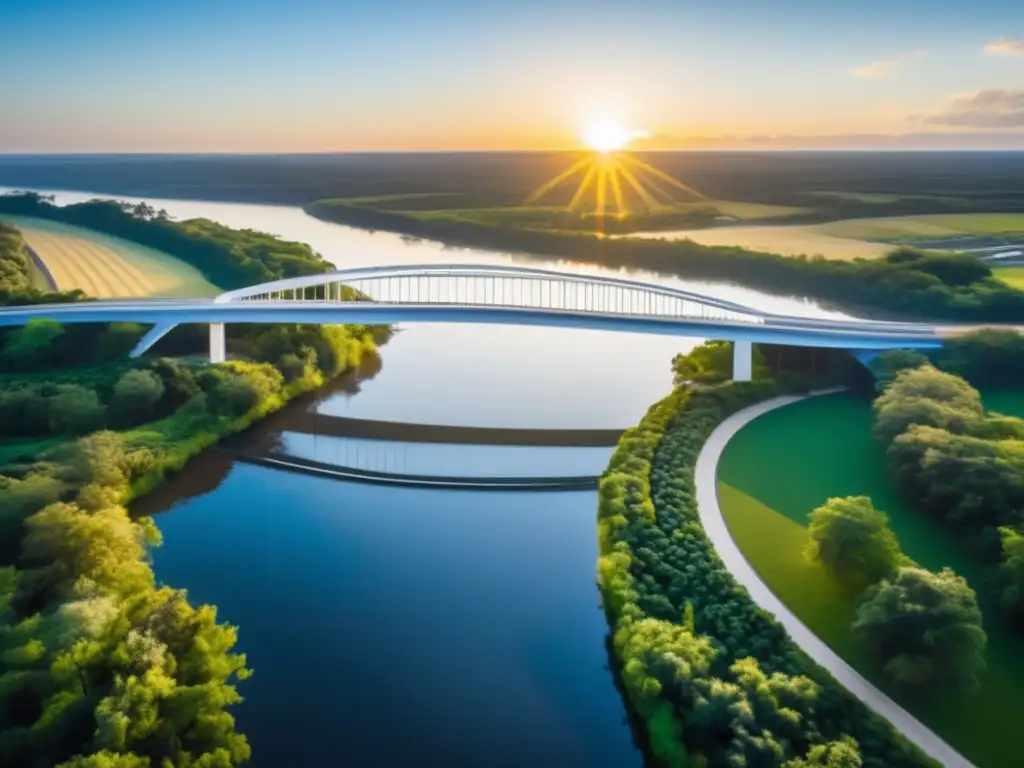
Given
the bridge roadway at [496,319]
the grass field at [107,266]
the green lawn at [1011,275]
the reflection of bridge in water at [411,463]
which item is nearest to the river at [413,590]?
the reflection of bridge in water at [411,463]

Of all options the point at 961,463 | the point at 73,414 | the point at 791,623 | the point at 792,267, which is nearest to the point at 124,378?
the point at 73,414

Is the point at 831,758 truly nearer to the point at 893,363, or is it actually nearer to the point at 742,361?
the point at 893,363

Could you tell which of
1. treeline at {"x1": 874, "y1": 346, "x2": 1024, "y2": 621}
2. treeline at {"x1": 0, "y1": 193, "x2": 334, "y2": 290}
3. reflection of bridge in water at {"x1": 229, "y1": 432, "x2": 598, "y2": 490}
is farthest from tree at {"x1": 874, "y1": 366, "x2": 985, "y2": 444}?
treeline at {"x1": 0, "y1": 193, "x2": 334, "y2": 290}

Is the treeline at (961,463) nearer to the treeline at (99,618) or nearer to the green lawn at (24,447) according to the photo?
the treeline at (99,618)

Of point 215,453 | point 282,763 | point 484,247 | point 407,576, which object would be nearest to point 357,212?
point 484,247

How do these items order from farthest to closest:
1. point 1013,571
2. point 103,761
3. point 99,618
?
point 1013,571
point 99,618
point 103,761

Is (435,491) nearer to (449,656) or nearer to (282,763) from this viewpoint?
(449,656)
